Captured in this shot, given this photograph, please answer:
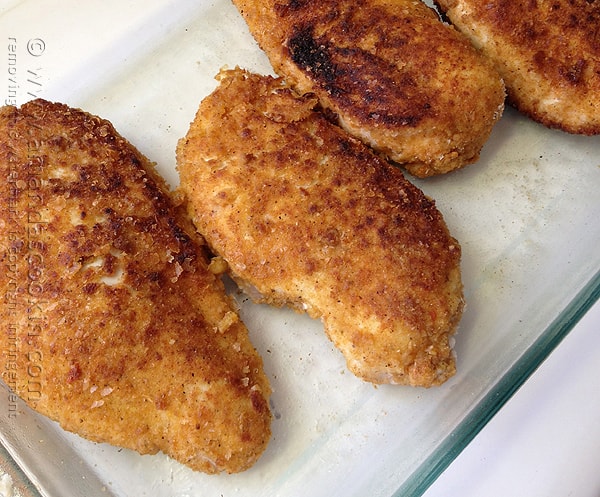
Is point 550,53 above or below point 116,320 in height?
below

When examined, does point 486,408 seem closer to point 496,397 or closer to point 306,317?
point 496,397

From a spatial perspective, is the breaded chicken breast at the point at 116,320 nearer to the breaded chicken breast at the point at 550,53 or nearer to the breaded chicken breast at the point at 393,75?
the breaded chicken breast at the point at 393,75

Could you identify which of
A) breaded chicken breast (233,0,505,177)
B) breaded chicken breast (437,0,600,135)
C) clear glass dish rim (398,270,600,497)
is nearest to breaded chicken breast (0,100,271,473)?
clear glass dish rim (398,270,600,497)

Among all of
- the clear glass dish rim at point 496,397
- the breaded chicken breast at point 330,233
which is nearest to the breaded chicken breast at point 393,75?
the breaded chicken breast at point 330,233

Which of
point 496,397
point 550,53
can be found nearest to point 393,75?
point 550,53

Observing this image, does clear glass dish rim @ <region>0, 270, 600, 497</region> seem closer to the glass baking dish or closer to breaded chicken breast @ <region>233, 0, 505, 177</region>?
the glass baking dish

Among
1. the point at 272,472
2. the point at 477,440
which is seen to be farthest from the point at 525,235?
the point at 272,472

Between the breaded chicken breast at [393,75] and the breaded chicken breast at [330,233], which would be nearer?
the breaded chicken breast at [330,233]
